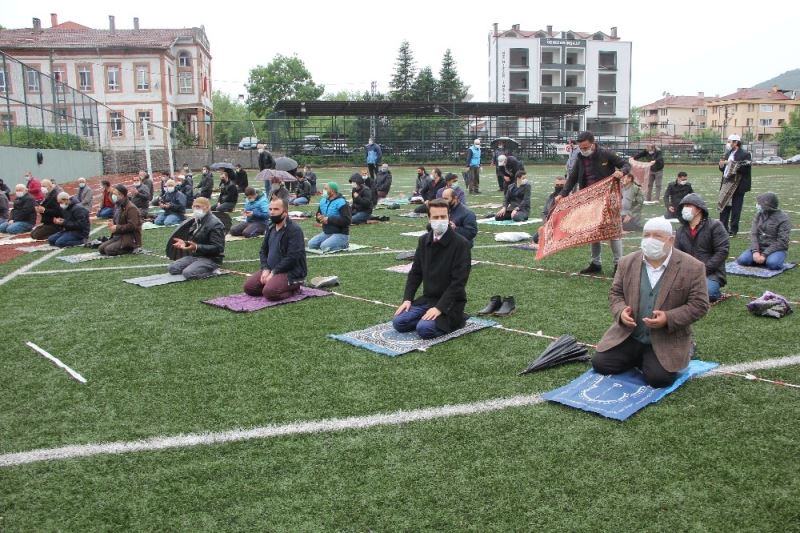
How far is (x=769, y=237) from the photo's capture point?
1018 cm

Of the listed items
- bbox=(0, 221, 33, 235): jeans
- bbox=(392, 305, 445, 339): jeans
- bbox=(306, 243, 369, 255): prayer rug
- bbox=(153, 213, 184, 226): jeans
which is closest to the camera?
bbox=(392, 305, 445, 339): jeans

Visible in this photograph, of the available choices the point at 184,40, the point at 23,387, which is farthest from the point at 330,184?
the point at 184,40

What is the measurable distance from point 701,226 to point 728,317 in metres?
1.30

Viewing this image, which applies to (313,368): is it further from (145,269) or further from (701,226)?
(145,269)

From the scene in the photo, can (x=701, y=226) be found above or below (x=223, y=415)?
above

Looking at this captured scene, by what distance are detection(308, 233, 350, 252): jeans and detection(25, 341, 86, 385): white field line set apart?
249 inches

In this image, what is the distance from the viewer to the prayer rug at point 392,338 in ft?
21.8

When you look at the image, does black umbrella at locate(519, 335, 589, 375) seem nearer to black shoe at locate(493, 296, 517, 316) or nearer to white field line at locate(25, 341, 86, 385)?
black shoe at locate(493, 296, 517, 316)

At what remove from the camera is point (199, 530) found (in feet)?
11.9

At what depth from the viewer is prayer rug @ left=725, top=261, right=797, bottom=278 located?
963cm

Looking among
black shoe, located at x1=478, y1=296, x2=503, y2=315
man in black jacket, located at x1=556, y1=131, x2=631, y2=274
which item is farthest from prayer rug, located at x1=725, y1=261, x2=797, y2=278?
black shoe, located at x1=478, y1=296, x2=503, y2=315

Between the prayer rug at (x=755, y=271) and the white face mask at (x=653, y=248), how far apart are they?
5.09 metres

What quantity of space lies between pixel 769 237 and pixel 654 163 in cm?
1079

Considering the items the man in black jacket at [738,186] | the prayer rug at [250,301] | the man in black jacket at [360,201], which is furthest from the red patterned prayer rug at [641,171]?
the prayer rug at [250,301]
